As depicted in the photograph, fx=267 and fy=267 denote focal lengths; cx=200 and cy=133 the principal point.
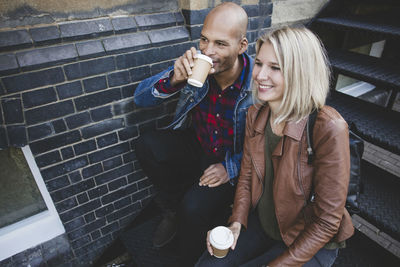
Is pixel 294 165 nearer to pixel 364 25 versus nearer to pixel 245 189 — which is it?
pixel 245 189

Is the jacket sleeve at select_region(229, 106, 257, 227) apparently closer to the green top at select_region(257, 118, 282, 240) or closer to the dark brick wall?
the green top at select_region(257, 118, 282, 240)

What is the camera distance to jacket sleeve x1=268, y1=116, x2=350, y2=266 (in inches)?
54.5

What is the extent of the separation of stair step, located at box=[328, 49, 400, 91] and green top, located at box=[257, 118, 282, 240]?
1.35m

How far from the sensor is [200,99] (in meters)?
2.28

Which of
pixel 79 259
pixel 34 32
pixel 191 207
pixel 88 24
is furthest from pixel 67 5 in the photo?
pixel 79 259

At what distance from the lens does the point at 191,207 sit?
2027 mm

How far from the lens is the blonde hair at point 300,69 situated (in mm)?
1466

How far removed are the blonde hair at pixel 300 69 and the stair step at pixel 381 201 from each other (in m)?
0.77

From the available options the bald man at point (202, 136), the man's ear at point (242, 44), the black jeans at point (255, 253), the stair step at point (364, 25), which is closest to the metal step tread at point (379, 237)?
the black jeans at point (255, 253)

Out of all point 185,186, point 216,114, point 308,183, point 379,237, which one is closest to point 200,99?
point 216,114

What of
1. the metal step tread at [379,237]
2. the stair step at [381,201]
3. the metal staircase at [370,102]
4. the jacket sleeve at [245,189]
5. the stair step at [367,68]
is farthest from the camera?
the metal step tread at [379,237]

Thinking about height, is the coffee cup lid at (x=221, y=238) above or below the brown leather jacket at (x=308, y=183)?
below

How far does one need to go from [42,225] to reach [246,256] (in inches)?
74.4

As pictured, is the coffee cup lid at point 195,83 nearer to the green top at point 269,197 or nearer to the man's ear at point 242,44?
the green top at point 269,197
